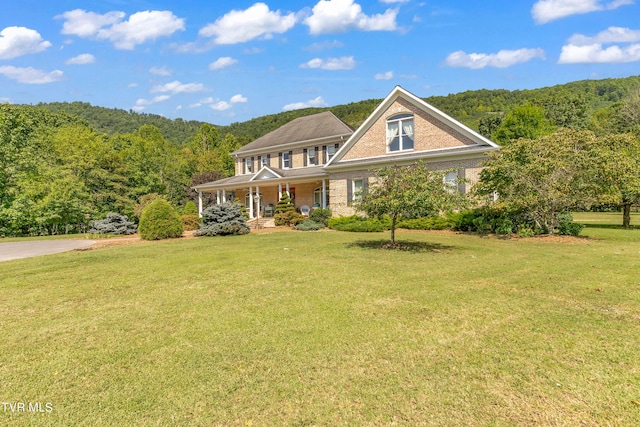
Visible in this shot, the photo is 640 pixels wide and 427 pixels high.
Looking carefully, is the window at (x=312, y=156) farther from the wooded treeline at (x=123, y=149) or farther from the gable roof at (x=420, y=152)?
the wooded treeline at (x=123, y=149)

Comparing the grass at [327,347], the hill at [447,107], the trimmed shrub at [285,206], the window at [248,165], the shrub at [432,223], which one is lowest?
the grass at [327,347]

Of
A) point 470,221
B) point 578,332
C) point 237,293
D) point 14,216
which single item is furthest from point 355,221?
point 14,216

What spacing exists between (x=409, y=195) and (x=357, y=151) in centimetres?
1206

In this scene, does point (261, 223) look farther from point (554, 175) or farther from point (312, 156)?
point (554, 175)

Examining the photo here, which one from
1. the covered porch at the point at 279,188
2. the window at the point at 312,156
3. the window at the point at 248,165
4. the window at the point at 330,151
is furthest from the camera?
the window at the point at 248,165

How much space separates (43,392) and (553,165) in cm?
1560

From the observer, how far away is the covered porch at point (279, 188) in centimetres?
2465

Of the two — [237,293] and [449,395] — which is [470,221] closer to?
[237,293]

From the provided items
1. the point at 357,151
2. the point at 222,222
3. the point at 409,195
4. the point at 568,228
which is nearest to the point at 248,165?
the point at 357,151

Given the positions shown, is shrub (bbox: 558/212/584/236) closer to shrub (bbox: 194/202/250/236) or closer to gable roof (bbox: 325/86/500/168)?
gable roof (bbox: 325/86/500/168)

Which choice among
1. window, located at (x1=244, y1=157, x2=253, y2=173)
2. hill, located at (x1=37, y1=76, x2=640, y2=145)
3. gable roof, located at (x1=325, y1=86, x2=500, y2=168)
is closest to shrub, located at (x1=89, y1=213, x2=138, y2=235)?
window, located at (x1=244, y1=157, x2=253, y2=173)

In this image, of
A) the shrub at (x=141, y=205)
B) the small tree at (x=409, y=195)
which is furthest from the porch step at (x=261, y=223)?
the small tree at (x=409, y=195)

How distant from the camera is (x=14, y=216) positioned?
882 inches

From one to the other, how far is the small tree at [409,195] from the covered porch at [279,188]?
12.2 metres
